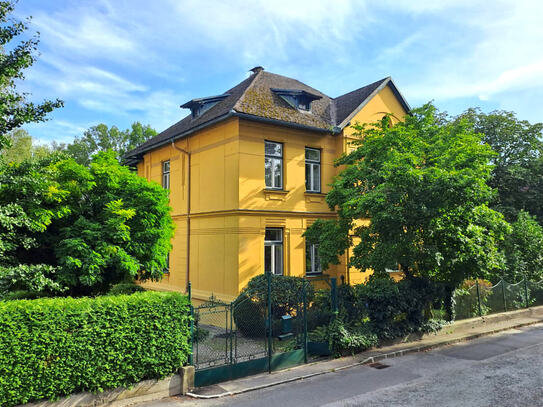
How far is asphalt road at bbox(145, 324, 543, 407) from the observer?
7.44 metres

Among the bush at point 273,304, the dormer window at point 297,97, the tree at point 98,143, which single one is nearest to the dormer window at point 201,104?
the dormer window at point 297,97

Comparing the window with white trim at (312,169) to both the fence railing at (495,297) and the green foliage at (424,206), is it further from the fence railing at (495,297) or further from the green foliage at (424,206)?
the fence railing at (495,297)

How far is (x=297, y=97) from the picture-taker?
57.6 ft

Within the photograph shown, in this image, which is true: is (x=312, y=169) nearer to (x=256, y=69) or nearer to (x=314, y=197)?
(x=314, y=197)

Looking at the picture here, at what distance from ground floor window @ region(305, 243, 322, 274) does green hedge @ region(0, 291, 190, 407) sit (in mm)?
9066

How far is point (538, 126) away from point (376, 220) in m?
18.4

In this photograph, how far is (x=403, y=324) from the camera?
11.8 m

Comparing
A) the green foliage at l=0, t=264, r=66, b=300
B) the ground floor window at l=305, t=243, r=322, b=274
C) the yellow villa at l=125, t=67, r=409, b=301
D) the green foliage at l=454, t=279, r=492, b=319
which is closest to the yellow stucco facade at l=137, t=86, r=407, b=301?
the yellow villa at l=125, t=67, r=409, b=301

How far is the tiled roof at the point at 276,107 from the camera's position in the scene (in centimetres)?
1548

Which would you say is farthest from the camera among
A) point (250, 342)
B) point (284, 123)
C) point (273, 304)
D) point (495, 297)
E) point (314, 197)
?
point (314, 197)

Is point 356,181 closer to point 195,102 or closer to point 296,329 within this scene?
point 296,329

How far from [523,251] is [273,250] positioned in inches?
472

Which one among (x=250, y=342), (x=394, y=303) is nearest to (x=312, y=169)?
(x=394, y=303)

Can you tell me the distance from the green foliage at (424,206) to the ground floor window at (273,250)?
9.48ft
